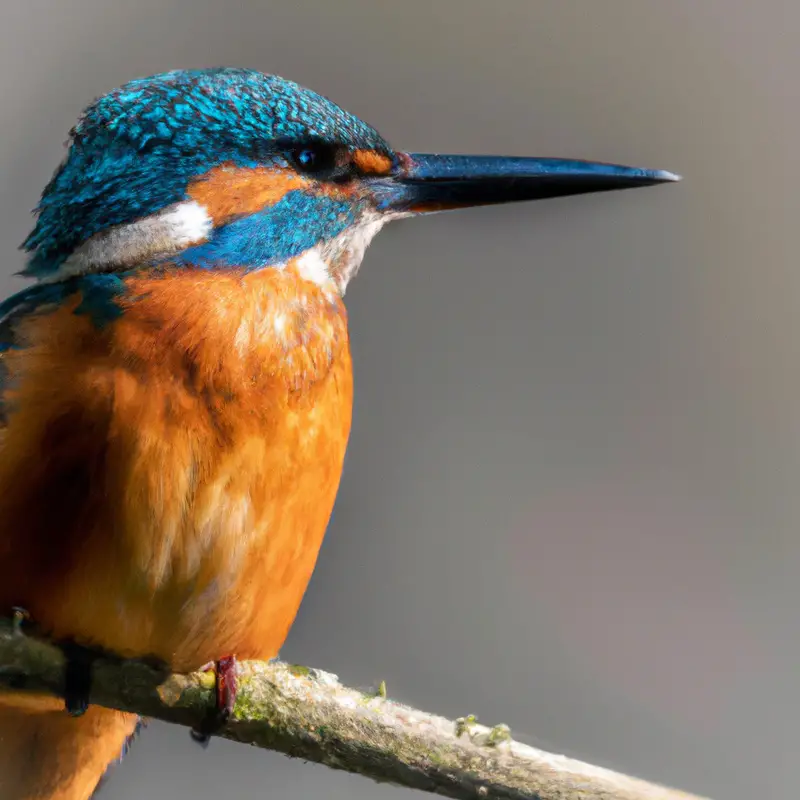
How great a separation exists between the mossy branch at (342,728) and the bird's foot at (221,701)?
12 mm

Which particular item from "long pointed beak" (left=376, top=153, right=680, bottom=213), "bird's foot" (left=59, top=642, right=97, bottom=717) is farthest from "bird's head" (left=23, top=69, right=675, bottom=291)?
"bird's foot" (left=59, top=642, right=97, bottom=717)

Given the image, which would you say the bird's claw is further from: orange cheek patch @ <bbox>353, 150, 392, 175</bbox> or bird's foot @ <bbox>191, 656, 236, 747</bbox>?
orange cheek patch @ <bbox>353, 150, 392, 175</bbox>

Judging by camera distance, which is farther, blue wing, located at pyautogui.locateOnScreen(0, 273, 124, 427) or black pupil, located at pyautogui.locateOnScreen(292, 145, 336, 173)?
black pupil, located at pyautogui.locateOnScreen(292, 145, 336, 173)

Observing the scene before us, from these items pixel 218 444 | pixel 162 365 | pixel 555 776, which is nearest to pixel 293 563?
pixel 218 444

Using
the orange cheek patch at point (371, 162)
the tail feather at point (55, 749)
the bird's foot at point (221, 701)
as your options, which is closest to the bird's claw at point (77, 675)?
the bird's foot at point (221, 701)

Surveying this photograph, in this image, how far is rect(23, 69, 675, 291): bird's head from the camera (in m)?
2.05

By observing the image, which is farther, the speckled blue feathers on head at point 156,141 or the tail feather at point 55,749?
the tail feather at point 55,749

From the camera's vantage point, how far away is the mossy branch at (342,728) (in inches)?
66.3

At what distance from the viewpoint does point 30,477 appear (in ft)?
6.13

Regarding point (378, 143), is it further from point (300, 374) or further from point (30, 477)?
point (30, 477)

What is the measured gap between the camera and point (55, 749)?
235cm

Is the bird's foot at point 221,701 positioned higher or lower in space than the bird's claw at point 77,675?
higher

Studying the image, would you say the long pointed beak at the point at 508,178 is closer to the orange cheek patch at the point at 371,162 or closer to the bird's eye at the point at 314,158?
the orange cheek patch at the point at 371,162

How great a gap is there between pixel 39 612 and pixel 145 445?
1.23ft
